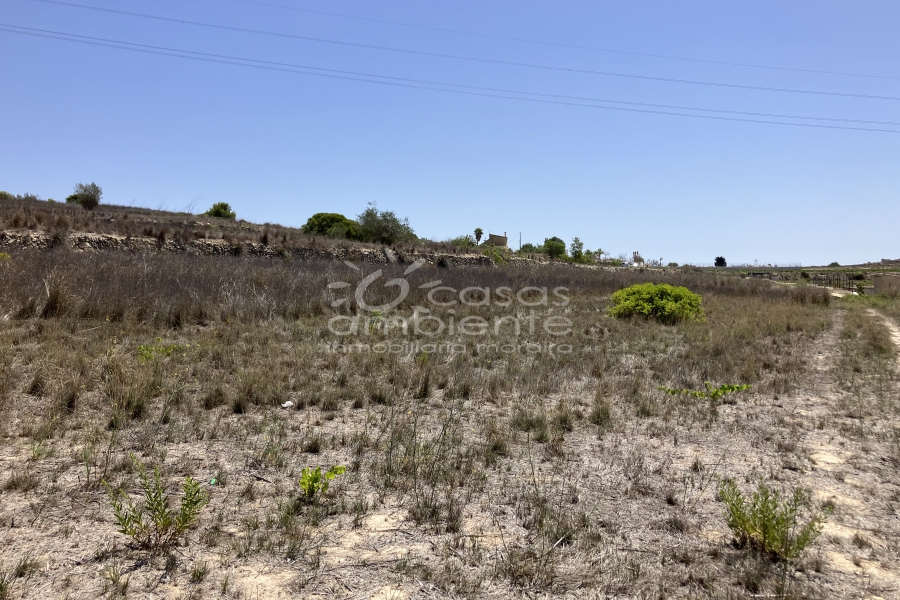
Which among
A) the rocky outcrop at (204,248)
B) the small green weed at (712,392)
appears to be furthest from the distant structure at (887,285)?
the small green weed at (712,392)

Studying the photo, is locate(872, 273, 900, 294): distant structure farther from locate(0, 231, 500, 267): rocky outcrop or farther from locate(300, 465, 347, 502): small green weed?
locate(300, 465, 347, 502): small green weed

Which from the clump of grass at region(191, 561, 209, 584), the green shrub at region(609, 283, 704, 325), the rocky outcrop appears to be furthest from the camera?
the rocky outcrop

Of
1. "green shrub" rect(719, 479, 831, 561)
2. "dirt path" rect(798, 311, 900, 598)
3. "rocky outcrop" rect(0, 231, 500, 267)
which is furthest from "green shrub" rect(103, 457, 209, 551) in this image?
"rocky outcrop" rect(0, 231, 500, 267)

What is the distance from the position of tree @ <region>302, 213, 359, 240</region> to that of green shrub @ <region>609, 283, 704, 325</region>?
21860 mm

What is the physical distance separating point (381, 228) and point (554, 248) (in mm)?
20322

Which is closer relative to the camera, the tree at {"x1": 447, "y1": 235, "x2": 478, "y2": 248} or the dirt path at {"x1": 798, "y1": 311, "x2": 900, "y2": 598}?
the dirt path at {"x1": 798, "y1": 311, "x2": 900, "y2": 598}

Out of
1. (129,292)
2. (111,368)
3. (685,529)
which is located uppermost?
(129,292)

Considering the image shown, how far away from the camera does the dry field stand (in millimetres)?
2838

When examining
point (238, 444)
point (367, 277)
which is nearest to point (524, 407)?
point (238, 444)

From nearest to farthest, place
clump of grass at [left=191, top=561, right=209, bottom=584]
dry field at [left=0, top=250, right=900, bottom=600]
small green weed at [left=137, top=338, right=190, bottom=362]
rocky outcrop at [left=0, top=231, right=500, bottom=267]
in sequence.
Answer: clump of grass at [left=191, top=561, right=209, bottom=584]
dry field at [left=0, top=250, right=900, bottom=600]
small green weed at [left=137, top=338, right=190, bottom=362]
rocky outcrop at [left=0, top=231, right=500, bottom=267]

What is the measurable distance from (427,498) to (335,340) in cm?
595

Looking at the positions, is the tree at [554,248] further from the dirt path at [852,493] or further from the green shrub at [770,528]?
the green shrub at [770,528]

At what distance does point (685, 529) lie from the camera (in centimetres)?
341

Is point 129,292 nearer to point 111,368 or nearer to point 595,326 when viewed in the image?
point 111,368
